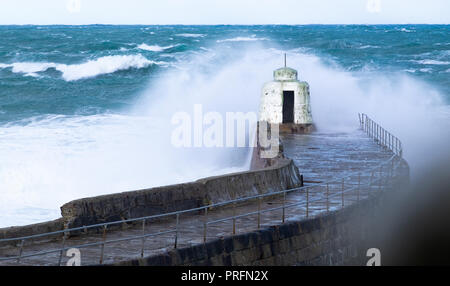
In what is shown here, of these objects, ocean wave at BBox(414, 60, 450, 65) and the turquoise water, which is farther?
ocean wave at BBox(414, 60, 450, 65)

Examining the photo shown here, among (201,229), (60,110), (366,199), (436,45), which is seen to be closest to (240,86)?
(60,110)

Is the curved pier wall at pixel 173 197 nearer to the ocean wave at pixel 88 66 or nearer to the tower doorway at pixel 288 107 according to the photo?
the tower doorway at pixel 288 107

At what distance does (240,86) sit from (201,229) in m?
21.0

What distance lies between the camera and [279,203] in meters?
11.7

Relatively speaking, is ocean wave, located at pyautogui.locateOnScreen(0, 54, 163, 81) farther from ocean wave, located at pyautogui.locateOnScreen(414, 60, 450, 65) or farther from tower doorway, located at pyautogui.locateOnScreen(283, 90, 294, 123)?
tower doorway, located at pyautogui.locateOnScreen(283, 90, 294, 123)

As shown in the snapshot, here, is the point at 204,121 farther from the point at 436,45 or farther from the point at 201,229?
the point at 436,45

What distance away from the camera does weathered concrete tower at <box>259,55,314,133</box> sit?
70.9 feet
